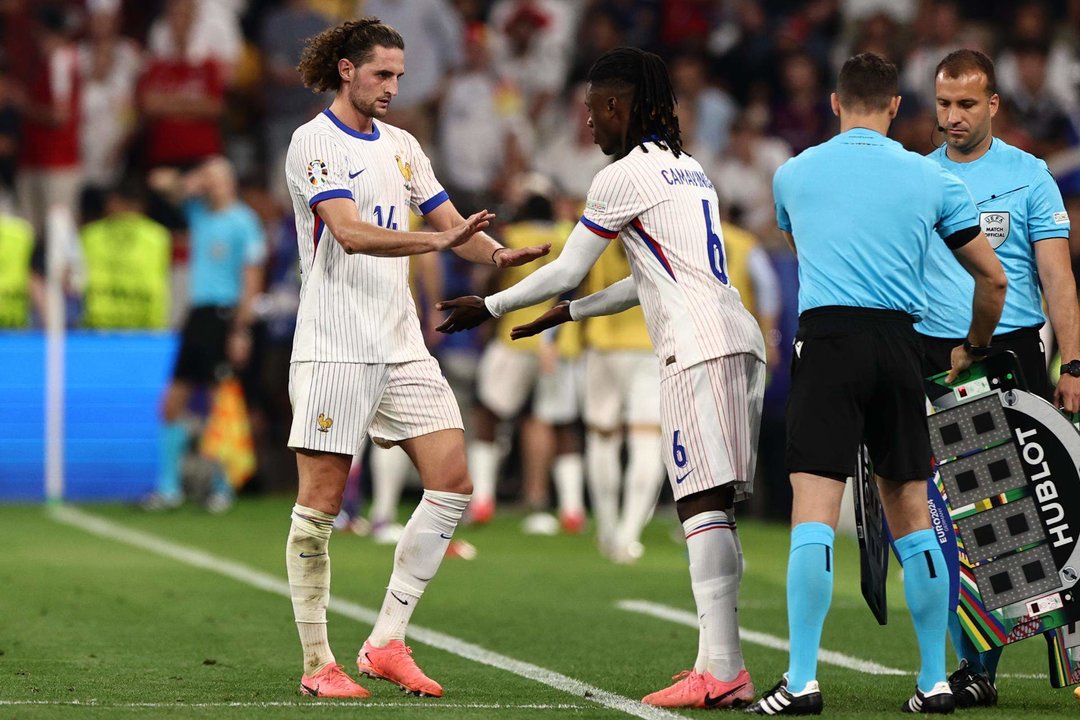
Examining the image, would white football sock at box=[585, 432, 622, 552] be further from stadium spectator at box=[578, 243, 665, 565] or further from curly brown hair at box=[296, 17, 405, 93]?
curly brown hair at box=[296, 17, 405, 93]

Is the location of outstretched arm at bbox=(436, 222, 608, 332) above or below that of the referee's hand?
above

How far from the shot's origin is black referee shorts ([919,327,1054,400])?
7.03m

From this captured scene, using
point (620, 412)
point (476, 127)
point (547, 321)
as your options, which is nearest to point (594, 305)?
point (547, 321)

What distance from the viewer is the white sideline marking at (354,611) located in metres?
6.71

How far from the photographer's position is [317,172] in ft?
21.8

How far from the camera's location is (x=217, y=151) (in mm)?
17703

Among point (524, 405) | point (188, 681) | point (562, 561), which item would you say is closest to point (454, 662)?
point (188, 681)

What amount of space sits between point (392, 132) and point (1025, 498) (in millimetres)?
2659

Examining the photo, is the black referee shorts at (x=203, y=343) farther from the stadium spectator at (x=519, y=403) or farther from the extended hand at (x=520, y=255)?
the extended hand at (x=520, y=255)

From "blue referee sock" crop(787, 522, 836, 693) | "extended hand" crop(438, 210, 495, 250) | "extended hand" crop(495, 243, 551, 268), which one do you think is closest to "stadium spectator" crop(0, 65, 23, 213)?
"extended hand" crop(495, 243, 551, 268)

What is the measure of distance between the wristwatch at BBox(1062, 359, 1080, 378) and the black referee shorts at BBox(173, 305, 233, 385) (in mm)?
9438

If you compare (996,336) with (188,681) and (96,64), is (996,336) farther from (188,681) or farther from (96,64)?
(96,64)

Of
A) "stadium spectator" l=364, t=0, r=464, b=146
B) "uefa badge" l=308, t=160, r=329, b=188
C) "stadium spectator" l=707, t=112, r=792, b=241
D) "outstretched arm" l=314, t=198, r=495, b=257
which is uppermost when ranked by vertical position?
"stadium spectator" l=364, t=0, r=464, b=146

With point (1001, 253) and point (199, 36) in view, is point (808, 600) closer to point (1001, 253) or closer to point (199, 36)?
point (1001, 253)
